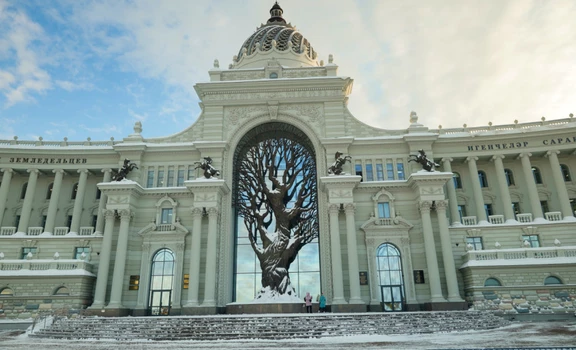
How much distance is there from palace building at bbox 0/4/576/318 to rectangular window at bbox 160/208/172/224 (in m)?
0.10

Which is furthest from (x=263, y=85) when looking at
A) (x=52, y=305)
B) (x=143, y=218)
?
(x=52, y=305)

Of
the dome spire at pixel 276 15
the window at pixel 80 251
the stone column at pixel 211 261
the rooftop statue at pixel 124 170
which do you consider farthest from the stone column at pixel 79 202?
the dome spire at pixel 276 15

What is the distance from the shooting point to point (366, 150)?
41.8 metres

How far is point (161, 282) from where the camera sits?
126 feet

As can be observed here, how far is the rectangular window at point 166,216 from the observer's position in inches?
1576

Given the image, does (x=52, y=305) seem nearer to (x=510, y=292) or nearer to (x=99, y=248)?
(x=99, y=248)

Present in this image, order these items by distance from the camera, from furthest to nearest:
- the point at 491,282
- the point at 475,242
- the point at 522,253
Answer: the point at 475,242 → the point at 522,253 → the point at 491,282

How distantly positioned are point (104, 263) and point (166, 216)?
22.6 feet

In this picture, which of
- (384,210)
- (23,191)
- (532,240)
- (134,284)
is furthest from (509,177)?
(23,191)

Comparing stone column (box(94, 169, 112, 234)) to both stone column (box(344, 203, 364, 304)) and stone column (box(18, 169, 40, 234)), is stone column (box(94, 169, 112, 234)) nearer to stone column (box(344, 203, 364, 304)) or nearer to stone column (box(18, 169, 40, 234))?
stone column (box(18, 169, 40, 234))

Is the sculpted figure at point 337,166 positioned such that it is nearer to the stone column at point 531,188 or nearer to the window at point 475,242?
the window at point 475,242

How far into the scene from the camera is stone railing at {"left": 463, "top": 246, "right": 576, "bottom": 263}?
34250 mm

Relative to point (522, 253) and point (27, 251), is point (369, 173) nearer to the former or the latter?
point (522, 253)

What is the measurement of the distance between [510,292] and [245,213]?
24462 millimetres
